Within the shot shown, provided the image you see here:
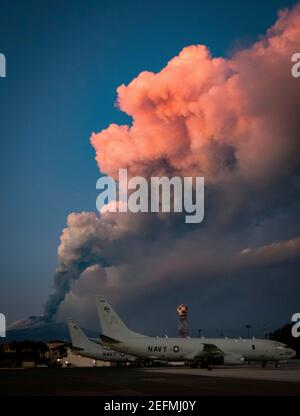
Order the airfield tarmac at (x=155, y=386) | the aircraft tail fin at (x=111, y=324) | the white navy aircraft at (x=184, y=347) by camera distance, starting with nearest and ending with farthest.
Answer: the airfield tarmac at (x=155, y=386)
the white navy aircraft at (x=184, y=347)
the aircraft tail fin at (x=111, y=324)

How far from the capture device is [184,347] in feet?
240

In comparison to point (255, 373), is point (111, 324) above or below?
above

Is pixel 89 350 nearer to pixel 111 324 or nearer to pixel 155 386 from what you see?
pixel 111 324

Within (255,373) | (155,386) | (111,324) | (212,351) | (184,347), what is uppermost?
(111,324)

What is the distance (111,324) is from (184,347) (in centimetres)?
1065

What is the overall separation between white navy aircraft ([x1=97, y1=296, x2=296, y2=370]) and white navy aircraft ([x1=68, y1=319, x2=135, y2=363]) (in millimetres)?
10050

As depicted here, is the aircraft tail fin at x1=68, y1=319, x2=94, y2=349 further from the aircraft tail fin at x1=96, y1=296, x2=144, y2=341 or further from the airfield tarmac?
the airfield tarmac

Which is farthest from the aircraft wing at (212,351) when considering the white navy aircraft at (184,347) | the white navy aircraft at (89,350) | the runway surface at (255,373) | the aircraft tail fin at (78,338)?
the aircraft tail fin at (78,338)

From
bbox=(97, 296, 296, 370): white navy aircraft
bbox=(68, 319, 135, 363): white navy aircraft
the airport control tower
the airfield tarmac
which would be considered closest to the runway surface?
the airfield tarmac

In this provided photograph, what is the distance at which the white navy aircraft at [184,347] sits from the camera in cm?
7169

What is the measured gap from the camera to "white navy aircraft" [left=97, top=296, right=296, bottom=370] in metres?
71.7

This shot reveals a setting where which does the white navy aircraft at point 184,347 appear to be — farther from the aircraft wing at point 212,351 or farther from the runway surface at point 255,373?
the runway surface at point 255,373

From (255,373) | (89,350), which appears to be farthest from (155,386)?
(89,350)
